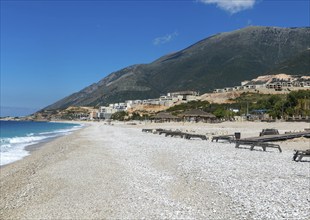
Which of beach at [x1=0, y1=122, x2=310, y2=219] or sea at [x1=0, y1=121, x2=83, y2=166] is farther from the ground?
A: beach at [x1=0, y1=122, x2=310, y2=219]

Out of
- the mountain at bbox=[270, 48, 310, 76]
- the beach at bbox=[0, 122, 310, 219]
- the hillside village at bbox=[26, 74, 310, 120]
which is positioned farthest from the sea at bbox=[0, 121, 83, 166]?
the mountain at bbox=[270, 48, 310, 76]

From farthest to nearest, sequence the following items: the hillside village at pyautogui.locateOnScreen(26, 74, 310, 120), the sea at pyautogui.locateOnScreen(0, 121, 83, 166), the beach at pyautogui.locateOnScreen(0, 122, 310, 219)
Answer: the hillside village at pyautogui.locateOnScreen(26, 74, 310, 120), the sea at pyautogui.locateOnScreen(0, 121, 83, 166), the beach at pyautogui.locateOnScreen(0, 122, 310, 219)

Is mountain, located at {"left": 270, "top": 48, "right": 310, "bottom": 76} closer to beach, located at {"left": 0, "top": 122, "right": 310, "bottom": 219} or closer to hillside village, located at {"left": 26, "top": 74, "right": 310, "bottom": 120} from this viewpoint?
hillside village, located at {"left": 26, "top": 74, "right": 310, "bottom": 120}

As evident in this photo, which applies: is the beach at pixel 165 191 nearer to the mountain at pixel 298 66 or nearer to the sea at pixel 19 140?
the sea at pixel 19 140

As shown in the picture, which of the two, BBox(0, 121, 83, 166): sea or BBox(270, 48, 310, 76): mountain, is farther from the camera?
BBox(270, 48, 310, 76): mountain

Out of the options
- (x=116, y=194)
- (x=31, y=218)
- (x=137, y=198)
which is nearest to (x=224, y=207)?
(x=137, y=198)

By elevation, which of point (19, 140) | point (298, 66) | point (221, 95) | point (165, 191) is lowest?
point (19, 140)

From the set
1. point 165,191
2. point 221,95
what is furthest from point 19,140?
point 221,95

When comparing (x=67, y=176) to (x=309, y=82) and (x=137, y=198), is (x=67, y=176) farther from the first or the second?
(x=309, y=82)

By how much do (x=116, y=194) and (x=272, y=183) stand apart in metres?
4.37

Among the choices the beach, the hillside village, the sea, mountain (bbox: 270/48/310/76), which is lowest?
the sea

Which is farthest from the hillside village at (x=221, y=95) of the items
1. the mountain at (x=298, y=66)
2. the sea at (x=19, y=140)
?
the sea at (x=19, y=140)

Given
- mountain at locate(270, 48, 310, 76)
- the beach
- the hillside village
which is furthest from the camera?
mountain at locate(270, 48, 310, 76)

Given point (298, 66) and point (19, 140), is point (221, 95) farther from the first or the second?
point (19, 140)
